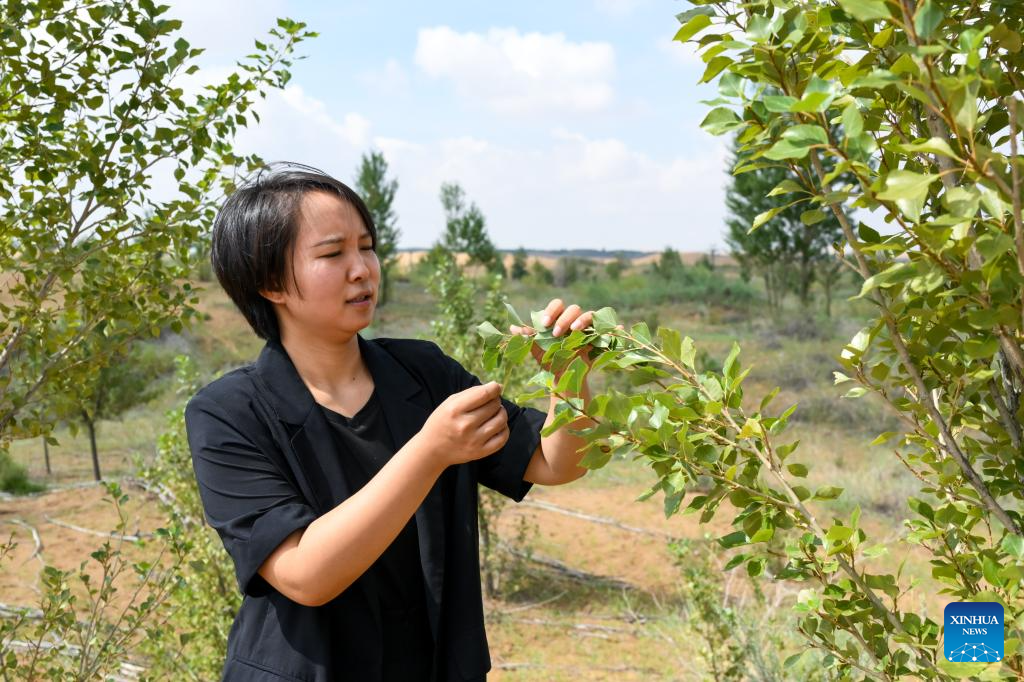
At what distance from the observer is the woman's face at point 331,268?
1413 millimetres

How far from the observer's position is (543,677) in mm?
5332

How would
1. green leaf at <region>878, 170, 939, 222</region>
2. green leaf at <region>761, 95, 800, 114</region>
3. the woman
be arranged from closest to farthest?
green leaf at <region>878, 170, 939, 222</region> → green leaf at <region>761, 95, 800, 114</region> → the woman

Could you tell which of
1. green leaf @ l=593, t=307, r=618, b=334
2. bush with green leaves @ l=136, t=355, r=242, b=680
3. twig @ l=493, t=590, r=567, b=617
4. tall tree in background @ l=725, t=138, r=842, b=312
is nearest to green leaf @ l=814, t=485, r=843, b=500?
green leaf @ l=593, t=307, r=618, b=334

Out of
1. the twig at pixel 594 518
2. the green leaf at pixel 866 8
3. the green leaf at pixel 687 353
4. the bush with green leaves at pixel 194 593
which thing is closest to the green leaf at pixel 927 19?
the green leaf at pixel 866 8

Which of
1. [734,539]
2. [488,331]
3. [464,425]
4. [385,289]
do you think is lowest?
[734,539]

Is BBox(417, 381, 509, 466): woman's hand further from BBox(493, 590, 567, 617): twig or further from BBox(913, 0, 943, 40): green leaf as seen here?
BBox(493, 590, 567, 617): twig

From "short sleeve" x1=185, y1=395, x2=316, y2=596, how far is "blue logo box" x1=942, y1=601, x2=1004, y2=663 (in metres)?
0.83

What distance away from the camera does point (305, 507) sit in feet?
4.29

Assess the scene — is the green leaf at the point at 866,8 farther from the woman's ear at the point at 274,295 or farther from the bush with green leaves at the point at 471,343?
the bush with green leaves at the point at 471,343

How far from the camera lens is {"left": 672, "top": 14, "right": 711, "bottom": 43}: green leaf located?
959 millimetres

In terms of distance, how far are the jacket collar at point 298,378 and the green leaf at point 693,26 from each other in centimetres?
80

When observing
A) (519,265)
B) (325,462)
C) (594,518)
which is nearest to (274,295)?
(325,462)

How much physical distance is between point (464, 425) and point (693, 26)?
0.54 meters

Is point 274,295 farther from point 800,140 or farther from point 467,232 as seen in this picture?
point 467,232
